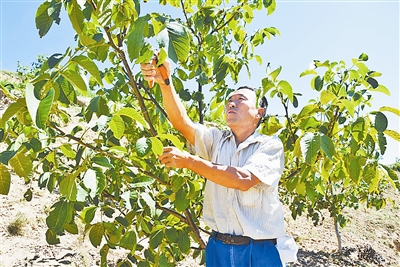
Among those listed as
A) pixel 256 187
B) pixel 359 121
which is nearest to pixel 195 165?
pixel 256 187

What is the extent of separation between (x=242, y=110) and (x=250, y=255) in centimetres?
64

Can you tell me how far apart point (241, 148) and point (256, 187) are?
188 mm

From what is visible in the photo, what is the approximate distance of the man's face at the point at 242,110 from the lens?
1644mm

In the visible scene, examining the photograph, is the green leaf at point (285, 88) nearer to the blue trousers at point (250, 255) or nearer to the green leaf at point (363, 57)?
the green leaf at point (363, 57)

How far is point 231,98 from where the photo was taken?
67.6 inches

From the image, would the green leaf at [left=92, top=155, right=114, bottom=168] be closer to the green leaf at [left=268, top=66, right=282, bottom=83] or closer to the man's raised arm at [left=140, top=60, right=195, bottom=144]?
the man's raised arm at [left=140, top=60, right=195, bottom=144]

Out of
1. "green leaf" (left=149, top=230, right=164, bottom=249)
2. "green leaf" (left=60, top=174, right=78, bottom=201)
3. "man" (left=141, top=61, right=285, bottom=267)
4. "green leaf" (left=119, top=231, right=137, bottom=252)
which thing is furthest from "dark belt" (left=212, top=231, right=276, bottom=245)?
"green leaf" (left=60, top=174, right=78, bottom=201)

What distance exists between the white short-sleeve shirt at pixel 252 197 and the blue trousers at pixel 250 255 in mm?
51

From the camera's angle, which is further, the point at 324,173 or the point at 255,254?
the point at 324,173

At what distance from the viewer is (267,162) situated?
146 cm

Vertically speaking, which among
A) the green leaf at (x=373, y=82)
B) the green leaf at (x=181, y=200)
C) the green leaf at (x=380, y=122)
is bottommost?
the green leaf at (x=181, y=200)

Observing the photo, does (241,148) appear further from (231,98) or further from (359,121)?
(359,121)

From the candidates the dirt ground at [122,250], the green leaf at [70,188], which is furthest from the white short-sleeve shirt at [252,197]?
the dirt ground at [122,250]

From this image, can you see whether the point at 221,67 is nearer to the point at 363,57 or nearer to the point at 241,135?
the point at 241,135
